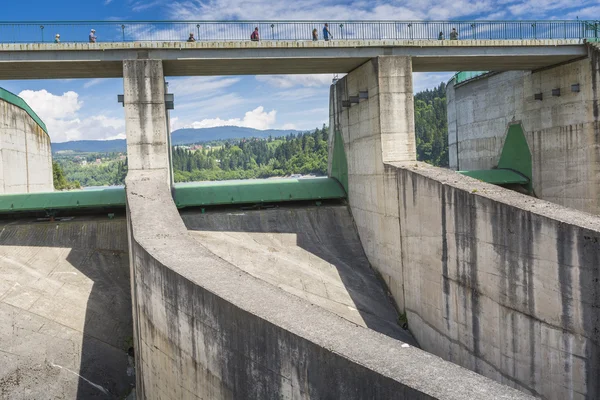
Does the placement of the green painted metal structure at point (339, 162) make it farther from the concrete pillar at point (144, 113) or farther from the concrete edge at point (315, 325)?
the concrete edge at point (315, 325)

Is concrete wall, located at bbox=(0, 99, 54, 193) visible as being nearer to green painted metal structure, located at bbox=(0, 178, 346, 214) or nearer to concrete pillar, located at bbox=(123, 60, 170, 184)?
green painted metal structure, located at bbox=(0, 178, 346, 214)

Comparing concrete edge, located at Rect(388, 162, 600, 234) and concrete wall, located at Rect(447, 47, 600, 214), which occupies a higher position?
concrete wall, located at Rect(447, 47, 600, 214)

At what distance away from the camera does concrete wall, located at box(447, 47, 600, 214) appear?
1895 centimetres

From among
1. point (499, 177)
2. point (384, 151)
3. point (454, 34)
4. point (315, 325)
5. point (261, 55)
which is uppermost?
point (454, 34)

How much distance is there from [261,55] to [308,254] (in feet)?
22.2

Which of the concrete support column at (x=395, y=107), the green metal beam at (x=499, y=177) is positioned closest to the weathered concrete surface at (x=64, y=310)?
the concrete support column at (x=395, y=107)

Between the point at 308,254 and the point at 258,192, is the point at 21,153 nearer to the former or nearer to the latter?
the point at 258,192

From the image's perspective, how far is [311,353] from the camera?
251 inches

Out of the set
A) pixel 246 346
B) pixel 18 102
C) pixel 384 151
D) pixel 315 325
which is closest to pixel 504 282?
pixel 384 151

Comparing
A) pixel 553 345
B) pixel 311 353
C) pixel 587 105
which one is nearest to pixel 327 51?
pixel 587 105

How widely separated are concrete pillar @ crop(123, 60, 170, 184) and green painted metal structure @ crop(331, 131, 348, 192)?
24.4 ft

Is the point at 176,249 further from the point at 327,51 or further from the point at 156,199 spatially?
the point at 327,51

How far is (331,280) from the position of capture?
1692cm

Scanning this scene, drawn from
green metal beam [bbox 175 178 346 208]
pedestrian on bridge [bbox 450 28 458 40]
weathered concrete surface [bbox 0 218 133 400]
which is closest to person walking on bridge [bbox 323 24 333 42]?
pedestrian on bridge [bbox 450 28 458 40]
